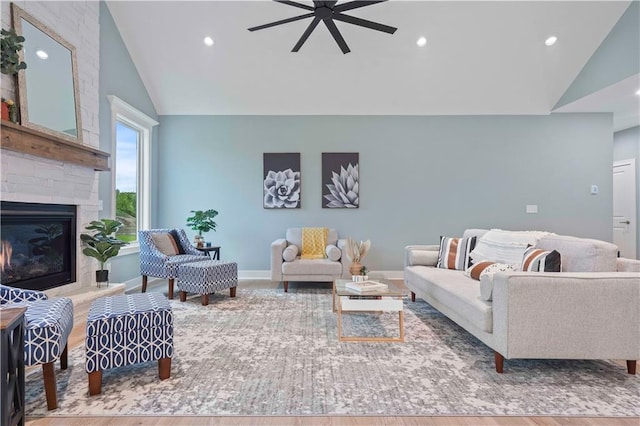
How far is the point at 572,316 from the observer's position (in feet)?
6.93

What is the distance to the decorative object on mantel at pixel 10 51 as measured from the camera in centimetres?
268

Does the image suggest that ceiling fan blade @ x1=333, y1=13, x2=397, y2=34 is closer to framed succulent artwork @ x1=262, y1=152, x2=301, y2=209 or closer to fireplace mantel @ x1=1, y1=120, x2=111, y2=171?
framed succulent artwork @ x1=262, y1=152, x2=301, y2=209

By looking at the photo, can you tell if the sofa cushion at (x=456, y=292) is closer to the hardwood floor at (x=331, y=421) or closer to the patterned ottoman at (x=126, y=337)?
the hardwood floor at (x=331, y=421)

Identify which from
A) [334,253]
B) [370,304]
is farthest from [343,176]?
[370,304]

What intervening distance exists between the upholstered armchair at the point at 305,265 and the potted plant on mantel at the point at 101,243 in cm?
187

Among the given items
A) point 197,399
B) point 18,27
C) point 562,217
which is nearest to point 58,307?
point 197,399

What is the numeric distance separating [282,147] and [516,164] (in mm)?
3803

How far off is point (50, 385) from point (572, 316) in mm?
3021

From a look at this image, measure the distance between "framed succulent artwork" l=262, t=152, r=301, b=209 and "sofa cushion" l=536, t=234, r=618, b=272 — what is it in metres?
3.70

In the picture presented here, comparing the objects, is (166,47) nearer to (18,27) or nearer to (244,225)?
(18,27)

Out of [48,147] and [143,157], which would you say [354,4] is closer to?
[48,147]

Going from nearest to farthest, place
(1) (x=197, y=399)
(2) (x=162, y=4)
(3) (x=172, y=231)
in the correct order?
(1) (x=197, y=399), (2) (x=162, y=4), (3) (x=172, y=231)

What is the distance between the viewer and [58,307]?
6.72ft

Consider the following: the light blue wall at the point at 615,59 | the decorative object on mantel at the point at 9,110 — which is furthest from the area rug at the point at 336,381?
the light blue wall at the point at 615,59
